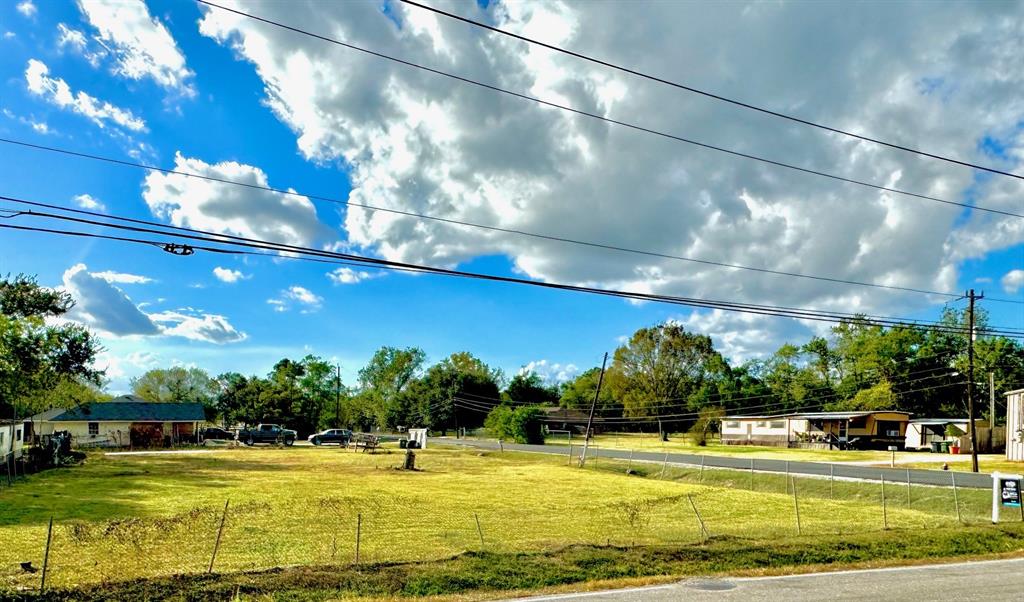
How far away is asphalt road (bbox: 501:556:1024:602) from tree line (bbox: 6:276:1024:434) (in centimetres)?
5383

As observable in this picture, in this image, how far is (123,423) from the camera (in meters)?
65.1

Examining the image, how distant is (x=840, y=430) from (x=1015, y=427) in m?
19.9

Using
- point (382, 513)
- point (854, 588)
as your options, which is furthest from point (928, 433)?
point (854, 588)

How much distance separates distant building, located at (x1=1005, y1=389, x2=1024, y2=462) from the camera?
46875 mm

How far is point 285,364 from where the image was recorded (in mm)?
120188

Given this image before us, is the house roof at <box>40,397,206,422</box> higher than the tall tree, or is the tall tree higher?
the tall tree

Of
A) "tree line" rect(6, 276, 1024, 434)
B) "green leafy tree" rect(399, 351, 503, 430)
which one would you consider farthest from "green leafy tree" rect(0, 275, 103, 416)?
"green leafy tree" rect(399, 351, 503, 430)

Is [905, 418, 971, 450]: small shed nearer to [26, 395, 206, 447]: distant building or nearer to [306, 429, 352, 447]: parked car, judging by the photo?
[306, 429, 352, 447]: parked car

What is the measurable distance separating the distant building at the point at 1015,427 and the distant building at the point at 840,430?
16.0 metres

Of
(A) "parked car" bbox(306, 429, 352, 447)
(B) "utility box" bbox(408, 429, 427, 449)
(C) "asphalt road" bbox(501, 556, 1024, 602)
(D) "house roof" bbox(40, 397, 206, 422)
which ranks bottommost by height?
(A) "parked car" bbox(306, 429, 352, 447)

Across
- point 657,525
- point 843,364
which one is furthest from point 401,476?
point 843,364

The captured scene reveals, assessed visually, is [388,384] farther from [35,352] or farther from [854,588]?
[854,588]

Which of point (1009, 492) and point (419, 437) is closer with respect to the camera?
point (1009, 492)

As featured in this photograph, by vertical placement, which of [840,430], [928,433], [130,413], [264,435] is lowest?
[264,435]
